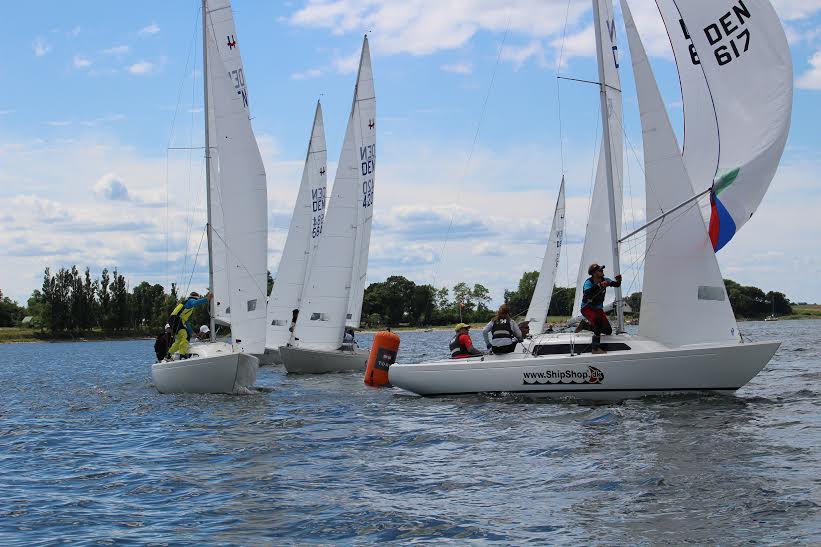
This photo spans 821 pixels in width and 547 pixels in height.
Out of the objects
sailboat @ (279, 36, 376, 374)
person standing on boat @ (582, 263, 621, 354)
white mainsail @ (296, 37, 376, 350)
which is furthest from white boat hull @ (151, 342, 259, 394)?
person standing on boat @ (582, 263, 621, 354)

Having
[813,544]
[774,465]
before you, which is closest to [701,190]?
[774,465]

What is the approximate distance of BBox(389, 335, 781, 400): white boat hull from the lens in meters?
17.1

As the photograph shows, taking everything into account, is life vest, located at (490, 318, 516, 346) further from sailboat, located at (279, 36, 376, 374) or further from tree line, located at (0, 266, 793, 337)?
tree line, located at (0, 266, 793, 337)

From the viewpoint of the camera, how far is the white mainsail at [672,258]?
17.6 meters

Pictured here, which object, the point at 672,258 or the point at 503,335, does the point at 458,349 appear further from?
the point at 672,258

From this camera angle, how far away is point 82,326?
10969cm

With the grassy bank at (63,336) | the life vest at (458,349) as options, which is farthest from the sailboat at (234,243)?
the grassy bank at (63,336)

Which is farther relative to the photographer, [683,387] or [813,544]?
[683,387]

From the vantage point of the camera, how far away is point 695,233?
17.9 metres

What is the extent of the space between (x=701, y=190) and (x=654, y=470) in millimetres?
8532

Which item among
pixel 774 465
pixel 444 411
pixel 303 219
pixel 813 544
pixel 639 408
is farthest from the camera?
pixel 303 219

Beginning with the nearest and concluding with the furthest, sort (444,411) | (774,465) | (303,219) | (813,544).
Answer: (813,544) → (774,465) → (444,411) → (303,219)

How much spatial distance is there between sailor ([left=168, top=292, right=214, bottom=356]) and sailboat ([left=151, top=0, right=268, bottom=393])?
41cm

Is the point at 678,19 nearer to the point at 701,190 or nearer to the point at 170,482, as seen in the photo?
the point at 701,190
